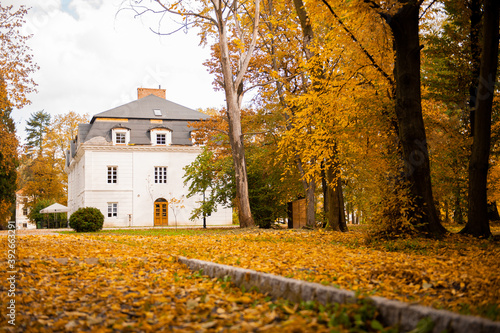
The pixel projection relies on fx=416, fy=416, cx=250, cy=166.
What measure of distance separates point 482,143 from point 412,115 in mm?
2167

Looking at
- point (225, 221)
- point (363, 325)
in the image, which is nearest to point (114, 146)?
point (225, 221)

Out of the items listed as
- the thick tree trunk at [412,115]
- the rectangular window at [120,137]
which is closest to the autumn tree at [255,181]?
the thick tree trunk at [412,115]

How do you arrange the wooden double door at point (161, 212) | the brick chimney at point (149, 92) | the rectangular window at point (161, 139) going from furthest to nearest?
the brick chimney at point (149, 92) → the rectangular window at point (161, 139) → the wooden double door at point (161, 212)

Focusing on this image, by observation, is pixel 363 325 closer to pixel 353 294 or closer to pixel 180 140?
pixel 353 294

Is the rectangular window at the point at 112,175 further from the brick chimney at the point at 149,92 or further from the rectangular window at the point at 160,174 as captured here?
the brick chimney at the point at 149,92

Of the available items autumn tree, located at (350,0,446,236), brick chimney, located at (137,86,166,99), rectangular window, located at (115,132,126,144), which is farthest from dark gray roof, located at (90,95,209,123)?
autumn tree, located at (350,0,446,236)

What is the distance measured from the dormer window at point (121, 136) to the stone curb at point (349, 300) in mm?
31778

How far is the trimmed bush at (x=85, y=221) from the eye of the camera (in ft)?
64.5

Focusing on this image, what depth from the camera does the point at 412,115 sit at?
941 cm

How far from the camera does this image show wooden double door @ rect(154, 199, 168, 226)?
116 ft

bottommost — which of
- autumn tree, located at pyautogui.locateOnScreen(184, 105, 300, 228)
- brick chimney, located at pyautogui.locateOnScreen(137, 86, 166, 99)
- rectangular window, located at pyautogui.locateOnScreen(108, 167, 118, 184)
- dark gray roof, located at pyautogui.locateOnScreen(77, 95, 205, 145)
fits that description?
autumn tree, located at pyautogui.locateOnScreen(184, 105, 300, 228)

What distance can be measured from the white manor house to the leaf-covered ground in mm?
28317

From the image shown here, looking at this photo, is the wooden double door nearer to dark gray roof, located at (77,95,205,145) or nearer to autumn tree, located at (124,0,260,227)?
dark gray roof, located at (77,95,205,145)

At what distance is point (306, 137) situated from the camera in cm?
1289
